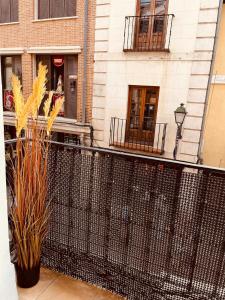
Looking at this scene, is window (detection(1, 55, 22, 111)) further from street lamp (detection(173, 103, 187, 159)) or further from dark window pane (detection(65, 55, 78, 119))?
street lamp (detection(173, 103, 187, 159))

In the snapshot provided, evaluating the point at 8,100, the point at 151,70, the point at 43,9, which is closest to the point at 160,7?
the point at 151,70

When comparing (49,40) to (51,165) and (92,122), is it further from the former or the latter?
(51,165)

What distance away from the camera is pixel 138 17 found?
18.5 ft

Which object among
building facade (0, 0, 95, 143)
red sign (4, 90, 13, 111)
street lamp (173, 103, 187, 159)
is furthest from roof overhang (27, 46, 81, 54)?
street lamp (173, 103, 187, 159)

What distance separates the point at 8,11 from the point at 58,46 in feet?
6.76

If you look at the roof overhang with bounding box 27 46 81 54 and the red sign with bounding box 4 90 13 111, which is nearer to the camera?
the roof overhang with bounding box 27 46 81 54

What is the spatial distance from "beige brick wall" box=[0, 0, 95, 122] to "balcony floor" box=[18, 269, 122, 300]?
520cm

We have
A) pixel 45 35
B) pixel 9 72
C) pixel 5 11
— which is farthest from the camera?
pixel 9 72

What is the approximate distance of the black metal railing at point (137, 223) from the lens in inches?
53.7

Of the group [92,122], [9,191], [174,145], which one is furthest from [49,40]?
[9,191]

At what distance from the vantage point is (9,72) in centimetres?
764

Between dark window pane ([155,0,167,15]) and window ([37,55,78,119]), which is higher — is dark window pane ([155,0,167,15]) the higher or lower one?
the higher one

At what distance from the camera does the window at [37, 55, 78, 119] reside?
6.66 metres

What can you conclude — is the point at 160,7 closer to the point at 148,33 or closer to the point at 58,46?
the point at 148,33
